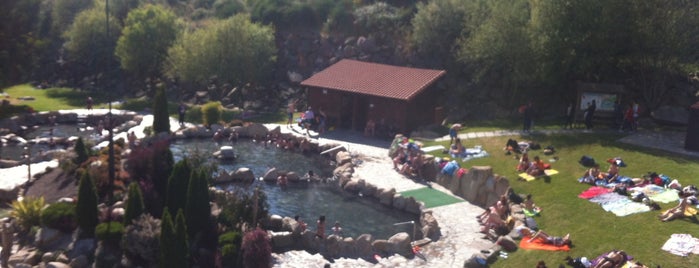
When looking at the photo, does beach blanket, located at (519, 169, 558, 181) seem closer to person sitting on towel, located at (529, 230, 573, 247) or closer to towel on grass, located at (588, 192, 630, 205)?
towel on grass, located at (588, 192, 630, 205)

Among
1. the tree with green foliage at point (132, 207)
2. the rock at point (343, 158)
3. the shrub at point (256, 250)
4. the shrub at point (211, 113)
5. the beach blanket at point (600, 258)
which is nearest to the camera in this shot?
the beach blanket at point (600, 258)

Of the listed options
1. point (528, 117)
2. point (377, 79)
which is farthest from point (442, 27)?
point (528, 117)

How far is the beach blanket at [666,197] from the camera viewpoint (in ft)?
86.7

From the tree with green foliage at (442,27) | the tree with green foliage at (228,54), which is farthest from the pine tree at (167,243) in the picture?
the tree with green foliage at (442,27)

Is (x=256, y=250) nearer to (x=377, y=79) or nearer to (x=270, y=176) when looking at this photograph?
(x=270, y=176)

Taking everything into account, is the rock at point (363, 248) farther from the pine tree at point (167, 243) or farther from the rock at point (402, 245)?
the pine tree at point (167, 243)

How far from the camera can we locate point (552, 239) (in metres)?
24.8

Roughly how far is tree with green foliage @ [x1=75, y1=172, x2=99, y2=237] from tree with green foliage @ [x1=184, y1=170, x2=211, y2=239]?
378 cm

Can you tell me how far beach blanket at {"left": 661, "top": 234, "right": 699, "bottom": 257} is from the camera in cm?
2212

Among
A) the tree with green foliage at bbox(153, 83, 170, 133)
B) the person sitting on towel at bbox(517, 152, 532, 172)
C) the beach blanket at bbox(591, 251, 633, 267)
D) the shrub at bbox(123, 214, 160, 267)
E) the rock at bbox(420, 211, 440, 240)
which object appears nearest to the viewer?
the beach blanket at bbox(591, 251, 633, 267)

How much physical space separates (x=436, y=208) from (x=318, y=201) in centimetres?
609

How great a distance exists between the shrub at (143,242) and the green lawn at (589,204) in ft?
39.6

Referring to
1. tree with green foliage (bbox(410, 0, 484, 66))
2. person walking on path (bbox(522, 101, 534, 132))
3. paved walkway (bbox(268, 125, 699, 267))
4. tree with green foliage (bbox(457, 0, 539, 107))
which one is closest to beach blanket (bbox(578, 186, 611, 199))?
paved walkway (bbox(268, 125, 699, 267))

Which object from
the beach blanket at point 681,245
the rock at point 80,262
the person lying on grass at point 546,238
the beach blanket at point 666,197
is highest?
the beach blanket at point 666,197
